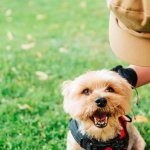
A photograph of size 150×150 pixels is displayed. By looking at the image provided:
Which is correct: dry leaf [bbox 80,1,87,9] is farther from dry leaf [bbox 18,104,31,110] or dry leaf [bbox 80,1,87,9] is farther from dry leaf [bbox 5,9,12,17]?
dry leaf [bbox 18,104,31,110]

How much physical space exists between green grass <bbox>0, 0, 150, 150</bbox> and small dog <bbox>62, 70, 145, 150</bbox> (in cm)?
56

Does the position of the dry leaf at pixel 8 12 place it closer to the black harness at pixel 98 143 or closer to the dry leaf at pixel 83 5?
the dry leaf at pixel 83 5

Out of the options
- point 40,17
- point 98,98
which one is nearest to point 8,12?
point 40,17

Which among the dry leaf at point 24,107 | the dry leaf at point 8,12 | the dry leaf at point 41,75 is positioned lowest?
the dry leaf at point 8,12

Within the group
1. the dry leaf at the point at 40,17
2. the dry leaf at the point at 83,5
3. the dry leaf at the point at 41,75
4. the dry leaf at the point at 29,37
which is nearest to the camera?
the dry leaf at the point at 41,75

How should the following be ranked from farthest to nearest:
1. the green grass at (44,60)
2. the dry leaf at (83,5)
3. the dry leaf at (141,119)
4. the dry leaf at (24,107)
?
1. the dry leaf at (83,5)
2. the dry leaf at (24,107)
3. the dry leaf at (141,119)
4. the green grass at (44,60)

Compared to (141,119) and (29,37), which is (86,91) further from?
(29,37)

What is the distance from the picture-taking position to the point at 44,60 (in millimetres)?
6242

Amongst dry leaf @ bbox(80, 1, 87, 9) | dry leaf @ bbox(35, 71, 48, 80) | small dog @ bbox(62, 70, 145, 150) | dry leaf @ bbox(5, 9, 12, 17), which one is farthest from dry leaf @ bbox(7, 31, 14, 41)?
small dog @ bbox(62, 70, 145, 150)

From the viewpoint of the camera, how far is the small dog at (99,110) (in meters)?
3.54

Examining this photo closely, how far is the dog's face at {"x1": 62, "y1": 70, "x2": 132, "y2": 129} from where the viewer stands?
3.52 m

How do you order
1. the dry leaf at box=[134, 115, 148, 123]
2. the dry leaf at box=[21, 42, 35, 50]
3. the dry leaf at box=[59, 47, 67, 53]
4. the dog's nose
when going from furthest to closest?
the dry leaf at box=[21, 42, 35, 50] < the dry leaf at box=[59, 47, 67, 53] < the dry leaf at box=[134, 115, 148, 123] < the dog's nose

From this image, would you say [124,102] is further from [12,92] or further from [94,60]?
[94,60]

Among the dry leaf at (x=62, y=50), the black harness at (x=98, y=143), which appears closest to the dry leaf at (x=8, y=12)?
the dry leaf at (x=62, y=50)
